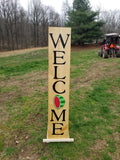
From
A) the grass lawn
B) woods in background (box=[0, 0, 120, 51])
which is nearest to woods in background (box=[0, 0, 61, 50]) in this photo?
woods in background (box=[0, 0, 120, 51])

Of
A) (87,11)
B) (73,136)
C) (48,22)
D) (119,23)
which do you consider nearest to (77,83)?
(73,136)

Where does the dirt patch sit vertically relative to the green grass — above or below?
below

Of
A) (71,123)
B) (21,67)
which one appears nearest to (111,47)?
(21,67)

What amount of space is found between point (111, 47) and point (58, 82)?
804 cm

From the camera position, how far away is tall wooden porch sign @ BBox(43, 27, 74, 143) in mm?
1946

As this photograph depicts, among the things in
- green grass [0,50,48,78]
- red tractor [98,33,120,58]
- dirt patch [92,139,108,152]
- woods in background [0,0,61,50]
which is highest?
woods in background [0,0,61,50]

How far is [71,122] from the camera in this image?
111 inches

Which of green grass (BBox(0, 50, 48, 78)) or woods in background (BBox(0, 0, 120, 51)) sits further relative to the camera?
woods in background (BBox(0, 0, 120, 51))

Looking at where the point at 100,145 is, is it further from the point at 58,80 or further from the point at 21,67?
the point at 21,67

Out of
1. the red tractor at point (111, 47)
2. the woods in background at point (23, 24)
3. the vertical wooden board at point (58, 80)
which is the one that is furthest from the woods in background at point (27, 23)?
the vertical wooden board at point (58, 80)

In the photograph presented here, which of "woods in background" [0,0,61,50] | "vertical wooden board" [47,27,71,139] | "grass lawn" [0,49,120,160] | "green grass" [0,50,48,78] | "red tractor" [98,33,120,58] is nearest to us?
"vertical wooden board" [47,27,71,139]

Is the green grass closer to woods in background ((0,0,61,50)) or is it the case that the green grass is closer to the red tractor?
the red tractor

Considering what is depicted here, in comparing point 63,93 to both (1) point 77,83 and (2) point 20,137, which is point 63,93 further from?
(1) point 77,83

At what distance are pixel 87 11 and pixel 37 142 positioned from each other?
1726 cm
